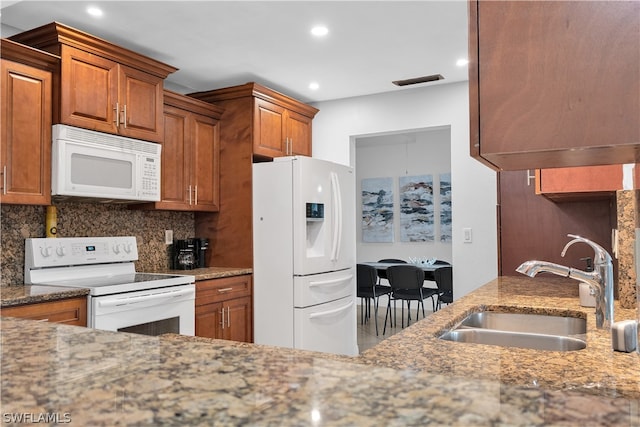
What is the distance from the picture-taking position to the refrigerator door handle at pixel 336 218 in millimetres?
4102

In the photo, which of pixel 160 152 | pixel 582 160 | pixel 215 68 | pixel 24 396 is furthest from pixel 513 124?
pixel 215 68

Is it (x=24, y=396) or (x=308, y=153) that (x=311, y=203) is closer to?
(x=308, y=153)

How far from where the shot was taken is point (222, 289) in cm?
366

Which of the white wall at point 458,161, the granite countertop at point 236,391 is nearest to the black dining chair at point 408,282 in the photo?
the white wall at point 458,161

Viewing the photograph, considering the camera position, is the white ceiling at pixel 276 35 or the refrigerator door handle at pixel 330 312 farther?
the refrigerator door handle at pixel 330 312

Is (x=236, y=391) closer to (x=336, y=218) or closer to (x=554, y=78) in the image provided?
(x=554, y=78)

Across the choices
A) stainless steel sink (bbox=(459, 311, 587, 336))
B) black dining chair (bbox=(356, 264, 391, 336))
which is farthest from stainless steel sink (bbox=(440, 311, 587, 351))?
black dining chair (bbox=(356, 264, 391, 336))

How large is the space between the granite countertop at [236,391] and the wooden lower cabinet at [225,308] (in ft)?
9.04

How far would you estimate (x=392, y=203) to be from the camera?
7285 mm

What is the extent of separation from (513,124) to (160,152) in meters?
3.21

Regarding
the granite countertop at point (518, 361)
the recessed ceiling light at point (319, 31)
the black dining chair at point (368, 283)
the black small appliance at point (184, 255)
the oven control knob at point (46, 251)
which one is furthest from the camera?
the black dining chair at point (368, 283)

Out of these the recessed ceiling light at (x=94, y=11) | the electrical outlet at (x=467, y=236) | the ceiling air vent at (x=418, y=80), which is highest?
the ceiling air vent at (x=418, y=80)

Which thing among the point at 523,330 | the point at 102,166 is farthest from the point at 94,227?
the point at 523,330

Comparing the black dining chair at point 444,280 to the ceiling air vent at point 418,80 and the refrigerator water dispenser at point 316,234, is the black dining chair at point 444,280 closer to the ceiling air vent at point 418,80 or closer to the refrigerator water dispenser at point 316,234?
the refrigerator water dispenser at point 316,234
